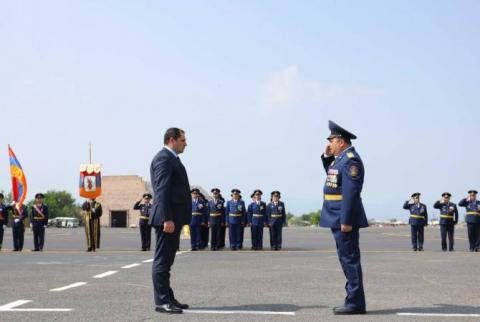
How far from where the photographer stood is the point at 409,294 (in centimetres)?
848

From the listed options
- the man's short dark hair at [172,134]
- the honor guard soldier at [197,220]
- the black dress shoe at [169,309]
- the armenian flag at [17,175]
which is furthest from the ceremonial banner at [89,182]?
the black dress shoe at [169,309]

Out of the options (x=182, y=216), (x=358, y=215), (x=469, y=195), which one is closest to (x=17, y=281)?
(x=182, y=216)

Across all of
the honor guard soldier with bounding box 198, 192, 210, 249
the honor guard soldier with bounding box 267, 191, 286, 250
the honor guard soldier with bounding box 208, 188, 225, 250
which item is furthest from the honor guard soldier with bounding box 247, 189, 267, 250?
the honor guard soldier with bounding box 198, 192, 210, 249

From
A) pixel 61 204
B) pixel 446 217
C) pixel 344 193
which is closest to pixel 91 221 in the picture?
pixel 446 217

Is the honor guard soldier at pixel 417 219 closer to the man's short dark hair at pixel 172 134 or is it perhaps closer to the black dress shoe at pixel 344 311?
the black dress shoe at pixel 344 311

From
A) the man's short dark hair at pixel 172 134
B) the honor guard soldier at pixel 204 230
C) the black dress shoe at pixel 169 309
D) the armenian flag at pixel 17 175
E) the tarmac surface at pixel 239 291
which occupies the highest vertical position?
the armenian flag at pixel 17 175

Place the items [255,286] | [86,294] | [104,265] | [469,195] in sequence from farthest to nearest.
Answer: [469,195] < [104,265] < [255,286] < [86,294]

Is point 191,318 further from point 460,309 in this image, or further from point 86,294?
point 460,309

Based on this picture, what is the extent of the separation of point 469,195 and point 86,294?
16.1 m

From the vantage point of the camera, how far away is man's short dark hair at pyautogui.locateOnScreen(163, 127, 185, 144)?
283 inches

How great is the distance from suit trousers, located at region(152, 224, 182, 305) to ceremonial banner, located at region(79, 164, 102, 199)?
605 inches

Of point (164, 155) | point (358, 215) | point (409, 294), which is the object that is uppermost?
point (164, 155)

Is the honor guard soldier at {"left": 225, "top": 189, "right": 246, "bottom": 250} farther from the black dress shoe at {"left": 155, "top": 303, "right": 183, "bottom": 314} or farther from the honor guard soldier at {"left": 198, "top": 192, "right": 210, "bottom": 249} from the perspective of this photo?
the black dress shoe at {"left": 155, "top": 303, "right": 183, "bottom": 314}

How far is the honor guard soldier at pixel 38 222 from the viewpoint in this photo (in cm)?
2155
